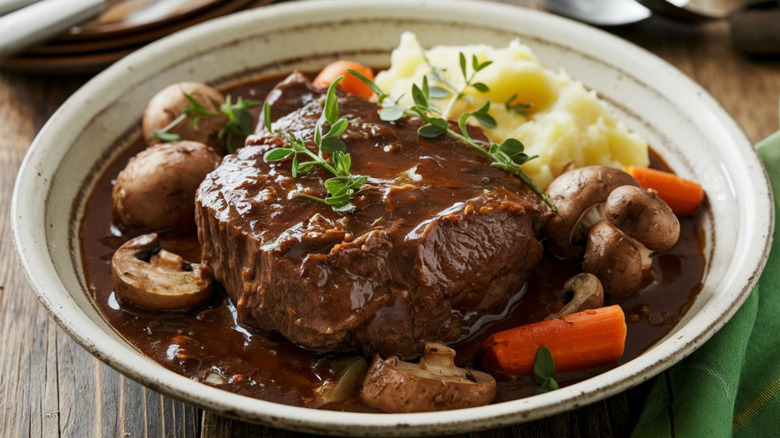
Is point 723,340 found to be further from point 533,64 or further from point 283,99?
point 283,99

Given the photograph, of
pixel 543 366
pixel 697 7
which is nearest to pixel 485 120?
pixel 543 366

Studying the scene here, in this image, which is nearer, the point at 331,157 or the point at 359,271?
the point at 359,271

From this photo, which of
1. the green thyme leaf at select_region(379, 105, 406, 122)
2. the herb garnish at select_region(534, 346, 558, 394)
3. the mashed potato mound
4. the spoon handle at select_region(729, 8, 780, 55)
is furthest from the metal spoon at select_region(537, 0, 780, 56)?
the herb garnish at select_region(534, 346, 558, 394)

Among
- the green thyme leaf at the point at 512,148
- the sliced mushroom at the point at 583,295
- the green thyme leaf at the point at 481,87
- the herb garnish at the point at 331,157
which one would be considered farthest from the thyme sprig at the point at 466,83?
the sliced mushroom at the point at 583,295

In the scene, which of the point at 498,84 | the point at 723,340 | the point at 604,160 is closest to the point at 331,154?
the point at 498,84

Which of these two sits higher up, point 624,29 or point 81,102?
point 81,102

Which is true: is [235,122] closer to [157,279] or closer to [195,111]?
[195,111]

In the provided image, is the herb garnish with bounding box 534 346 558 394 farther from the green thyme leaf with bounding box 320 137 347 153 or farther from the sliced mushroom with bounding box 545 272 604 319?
the green thyme leaf with bounding box 320 137 347 153
